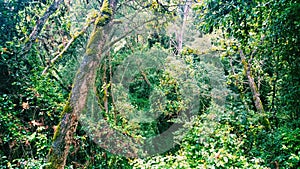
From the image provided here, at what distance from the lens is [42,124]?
499 centimetres

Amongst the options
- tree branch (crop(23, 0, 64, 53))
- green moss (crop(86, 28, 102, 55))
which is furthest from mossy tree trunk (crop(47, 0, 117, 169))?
tree branch (crop(23, 0, 64, 53))

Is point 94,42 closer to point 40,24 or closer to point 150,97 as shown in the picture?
point 40,24

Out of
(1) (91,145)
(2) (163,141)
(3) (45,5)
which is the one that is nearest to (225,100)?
(2) (163,141)

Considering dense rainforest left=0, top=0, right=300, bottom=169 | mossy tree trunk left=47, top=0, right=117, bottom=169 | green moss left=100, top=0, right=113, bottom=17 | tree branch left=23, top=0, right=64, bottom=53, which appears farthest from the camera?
green moss left=100, top=0, right=113, bottom=17

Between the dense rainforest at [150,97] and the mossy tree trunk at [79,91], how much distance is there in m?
0.02

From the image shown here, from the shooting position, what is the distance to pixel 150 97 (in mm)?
8484

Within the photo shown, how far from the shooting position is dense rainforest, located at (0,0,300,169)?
12.1 feet

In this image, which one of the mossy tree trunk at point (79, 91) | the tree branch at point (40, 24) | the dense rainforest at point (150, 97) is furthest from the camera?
the tree branch at point (40, 24)

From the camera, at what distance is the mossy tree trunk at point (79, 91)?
407 cm

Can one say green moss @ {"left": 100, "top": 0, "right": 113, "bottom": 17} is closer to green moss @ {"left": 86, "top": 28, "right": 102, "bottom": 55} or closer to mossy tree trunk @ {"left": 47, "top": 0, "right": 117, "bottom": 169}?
mossy tree trunk @ {"left": 47, "top": 0, "right": 117, "bottom": 169}

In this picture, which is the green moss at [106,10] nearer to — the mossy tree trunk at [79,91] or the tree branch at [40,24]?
the mossy tree trunk at [79,91]

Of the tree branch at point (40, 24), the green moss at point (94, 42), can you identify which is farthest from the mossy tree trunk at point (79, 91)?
the tree branch at point (40, 24)

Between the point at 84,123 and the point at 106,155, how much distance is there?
1012 millimetres

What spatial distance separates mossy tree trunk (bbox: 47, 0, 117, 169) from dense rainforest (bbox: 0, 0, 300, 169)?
0.06 ft
